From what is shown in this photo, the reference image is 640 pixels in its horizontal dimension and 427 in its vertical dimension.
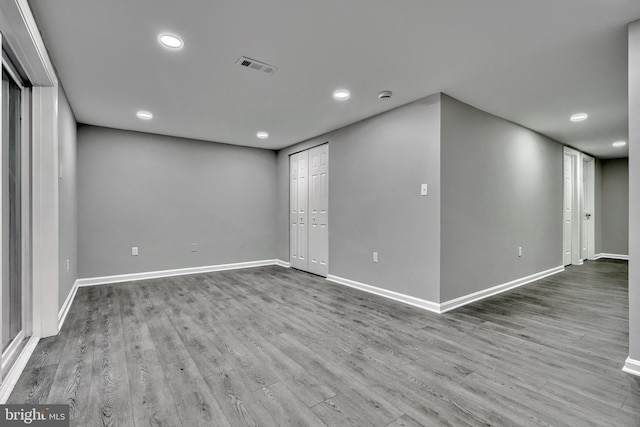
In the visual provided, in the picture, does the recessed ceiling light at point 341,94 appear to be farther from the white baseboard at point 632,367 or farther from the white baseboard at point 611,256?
the white baseboard at point 611,256

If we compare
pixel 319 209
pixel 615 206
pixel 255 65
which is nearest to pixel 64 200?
pixel 255 65

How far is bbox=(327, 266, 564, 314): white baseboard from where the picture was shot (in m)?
3.25

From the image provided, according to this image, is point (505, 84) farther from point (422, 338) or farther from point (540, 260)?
point (540, 260)

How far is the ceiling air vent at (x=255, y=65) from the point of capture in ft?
8.35

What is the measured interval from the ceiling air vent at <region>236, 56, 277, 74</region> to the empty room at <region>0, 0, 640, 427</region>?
0.03 m

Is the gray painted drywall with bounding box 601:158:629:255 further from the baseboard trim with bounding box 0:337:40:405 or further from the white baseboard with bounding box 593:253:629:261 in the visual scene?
the baseboard trim with bounding box 0:337:40:405

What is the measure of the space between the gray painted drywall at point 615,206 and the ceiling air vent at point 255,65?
8437mm

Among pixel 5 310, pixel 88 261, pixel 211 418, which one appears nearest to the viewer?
pixel 211 418

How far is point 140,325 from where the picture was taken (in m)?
2.82

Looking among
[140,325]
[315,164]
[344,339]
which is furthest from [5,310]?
[315,164]

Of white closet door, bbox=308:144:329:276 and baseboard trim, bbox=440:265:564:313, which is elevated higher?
white closet door, bbox=308:144:329:276

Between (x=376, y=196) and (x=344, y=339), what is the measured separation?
197 centimetres

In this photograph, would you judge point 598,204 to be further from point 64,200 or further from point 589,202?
point 64,200

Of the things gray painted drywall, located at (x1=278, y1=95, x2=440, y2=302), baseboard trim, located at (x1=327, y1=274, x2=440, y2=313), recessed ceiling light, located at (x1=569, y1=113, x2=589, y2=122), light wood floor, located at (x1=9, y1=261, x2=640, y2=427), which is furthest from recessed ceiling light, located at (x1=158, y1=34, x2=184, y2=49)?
recessed ceiling light, located at (x1=569, y1=113, x2=589, y2=122)
